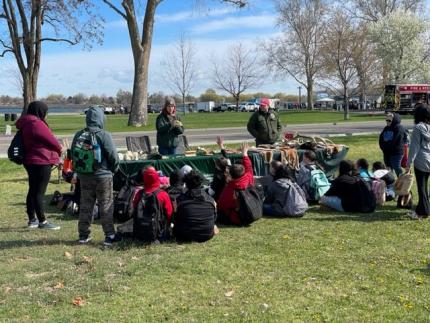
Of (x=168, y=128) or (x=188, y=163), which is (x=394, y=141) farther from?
(x=168, y=128)

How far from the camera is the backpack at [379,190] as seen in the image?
29.2 feet

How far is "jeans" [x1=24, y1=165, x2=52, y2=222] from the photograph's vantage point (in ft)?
24.0

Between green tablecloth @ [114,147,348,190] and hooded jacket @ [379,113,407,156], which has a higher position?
hooded jacket @ [379,113,407,156]

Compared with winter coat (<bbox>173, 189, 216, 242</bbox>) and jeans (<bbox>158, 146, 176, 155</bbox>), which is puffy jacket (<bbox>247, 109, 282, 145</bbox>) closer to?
jeans (<bbox>158, 146, 176, 155</bbox>)

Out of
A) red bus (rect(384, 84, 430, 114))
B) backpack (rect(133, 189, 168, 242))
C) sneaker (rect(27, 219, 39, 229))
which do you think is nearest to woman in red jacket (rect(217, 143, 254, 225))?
backpack (rect(133, 189, 168, 242))

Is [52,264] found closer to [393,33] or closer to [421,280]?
[421,280]

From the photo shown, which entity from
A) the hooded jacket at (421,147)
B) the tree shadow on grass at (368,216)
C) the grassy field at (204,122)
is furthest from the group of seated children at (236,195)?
the grassy field at (204,122)

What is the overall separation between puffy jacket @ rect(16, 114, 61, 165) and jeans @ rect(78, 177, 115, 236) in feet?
3.30

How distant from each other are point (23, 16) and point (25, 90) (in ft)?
14.5

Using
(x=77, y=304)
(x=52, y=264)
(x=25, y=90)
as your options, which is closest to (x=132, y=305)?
(x=77, y=304)

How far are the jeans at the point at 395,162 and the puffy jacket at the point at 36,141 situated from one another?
6.21 meters

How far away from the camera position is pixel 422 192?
309 inches

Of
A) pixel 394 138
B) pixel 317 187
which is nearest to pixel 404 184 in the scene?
pixel 317 187

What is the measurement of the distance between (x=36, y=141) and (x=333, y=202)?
481 cm
